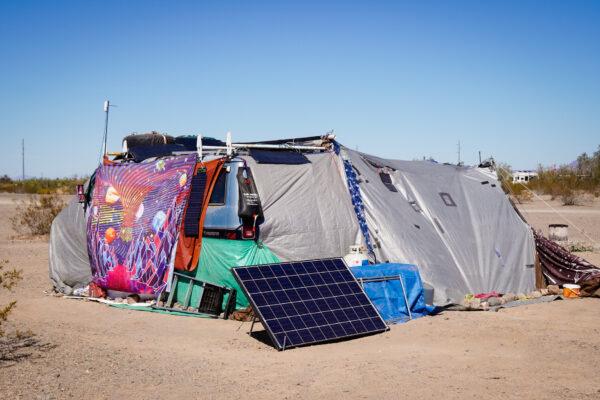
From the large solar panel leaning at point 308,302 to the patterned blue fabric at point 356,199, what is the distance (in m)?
1.64

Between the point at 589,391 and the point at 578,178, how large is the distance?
38.8 m

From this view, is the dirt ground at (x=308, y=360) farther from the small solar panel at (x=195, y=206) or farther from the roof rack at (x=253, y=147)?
the roof rack at (x=253, y=147)

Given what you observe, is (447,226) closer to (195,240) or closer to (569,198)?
(195,240)

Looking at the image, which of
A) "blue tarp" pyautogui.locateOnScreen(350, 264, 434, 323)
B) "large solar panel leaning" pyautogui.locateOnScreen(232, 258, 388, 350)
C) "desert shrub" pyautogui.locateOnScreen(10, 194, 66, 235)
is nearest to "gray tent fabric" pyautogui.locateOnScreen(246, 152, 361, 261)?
"blue tarp" pyautogui.locateOnScreen(350, 264, 434, 323)

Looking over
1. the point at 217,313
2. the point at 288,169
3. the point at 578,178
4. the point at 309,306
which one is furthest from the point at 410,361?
the point at 578,178

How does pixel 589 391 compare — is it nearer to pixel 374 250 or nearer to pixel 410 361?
pixel 410 361

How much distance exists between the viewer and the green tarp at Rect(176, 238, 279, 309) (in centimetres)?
1045

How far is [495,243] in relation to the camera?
12.9 metres

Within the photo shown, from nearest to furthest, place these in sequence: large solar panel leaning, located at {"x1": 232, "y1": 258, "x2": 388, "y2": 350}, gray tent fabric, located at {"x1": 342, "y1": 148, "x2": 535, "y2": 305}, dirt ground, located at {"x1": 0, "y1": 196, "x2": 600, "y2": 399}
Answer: dirt ground, located at {"x1": 0, "y1": 196, "x2": 600, "y2": 399}, large solar panel leaning, located at {"x1": 232, "y1": 258, "x2": 388, "y2": 350}, gray tent fabric, located at {"x1": 342, "y1": 148, "x2": 535, "y2": 305}

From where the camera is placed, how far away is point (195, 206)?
35.6ft

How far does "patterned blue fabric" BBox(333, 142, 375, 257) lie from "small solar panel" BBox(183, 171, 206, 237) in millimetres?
2474

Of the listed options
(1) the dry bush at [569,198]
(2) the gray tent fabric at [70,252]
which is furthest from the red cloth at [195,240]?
(1) the dry bush at [569,198]

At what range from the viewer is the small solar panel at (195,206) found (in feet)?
35.3

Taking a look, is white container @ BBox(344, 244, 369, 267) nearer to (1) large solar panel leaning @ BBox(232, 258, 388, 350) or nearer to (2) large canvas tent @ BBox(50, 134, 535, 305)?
(2) large canvas tent @ BBox(50, 134, 535, 305)
